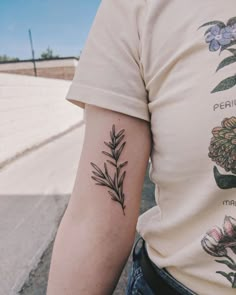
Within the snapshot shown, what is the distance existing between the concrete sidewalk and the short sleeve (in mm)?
4705

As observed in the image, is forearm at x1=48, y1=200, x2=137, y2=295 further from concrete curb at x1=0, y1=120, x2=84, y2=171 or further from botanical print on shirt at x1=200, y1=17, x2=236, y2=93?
concrete curb at x1=0, y1=120, x2=84, y2=171

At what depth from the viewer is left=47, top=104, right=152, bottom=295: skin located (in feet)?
1.93

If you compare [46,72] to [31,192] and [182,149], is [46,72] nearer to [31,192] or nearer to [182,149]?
[31,192]

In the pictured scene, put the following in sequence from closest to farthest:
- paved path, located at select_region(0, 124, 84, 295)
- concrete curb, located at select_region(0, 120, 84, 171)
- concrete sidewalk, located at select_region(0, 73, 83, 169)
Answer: paved path, located at select_region(0, 124, 84, 295), concrete curb, located at select_region(0, 120, 84, 171), concrete sidewalk, located at select_region(0, 73, 83, 169)

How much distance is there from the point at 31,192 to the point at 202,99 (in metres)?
3.45

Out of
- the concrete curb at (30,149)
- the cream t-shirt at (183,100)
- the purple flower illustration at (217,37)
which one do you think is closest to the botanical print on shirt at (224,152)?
the cream t-shirt at (183,100)

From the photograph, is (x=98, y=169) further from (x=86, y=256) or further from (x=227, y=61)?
(x=227, y=61)

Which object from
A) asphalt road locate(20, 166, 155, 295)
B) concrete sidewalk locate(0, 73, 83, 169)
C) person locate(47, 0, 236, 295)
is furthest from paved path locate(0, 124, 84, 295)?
person locate(47, 0, 236, 295)

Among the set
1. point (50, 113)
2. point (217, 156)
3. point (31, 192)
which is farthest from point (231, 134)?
point (50, 113)

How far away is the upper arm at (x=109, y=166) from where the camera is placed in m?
0.59

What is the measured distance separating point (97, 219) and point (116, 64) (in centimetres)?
28

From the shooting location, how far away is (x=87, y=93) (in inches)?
22.6

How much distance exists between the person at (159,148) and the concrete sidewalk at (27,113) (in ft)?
15.3

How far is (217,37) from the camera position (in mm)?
521
